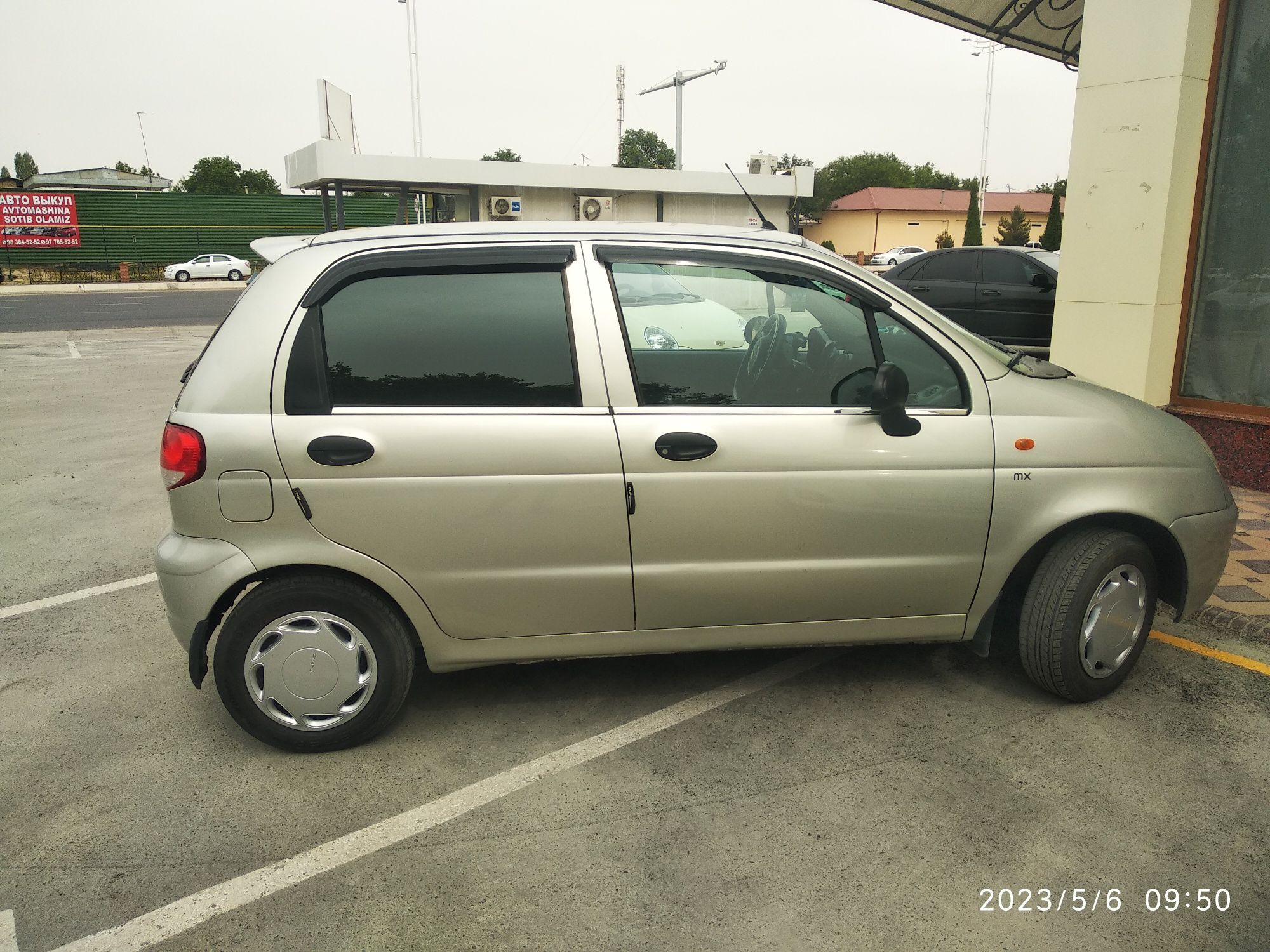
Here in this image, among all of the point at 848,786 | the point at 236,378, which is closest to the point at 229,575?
the point at 236,378

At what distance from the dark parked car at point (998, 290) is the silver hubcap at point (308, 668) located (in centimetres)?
1006

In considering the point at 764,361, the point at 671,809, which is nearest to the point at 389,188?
the point at 764,361

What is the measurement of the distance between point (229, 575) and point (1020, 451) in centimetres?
275

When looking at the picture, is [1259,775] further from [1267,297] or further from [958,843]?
[1267,297]

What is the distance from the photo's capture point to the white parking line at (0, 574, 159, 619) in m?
4.87

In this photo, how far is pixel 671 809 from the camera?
3072mm

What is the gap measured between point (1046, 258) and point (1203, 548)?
920 cm

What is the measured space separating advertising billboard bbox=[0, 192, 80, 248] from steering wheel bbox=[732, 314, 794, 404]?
167 feet

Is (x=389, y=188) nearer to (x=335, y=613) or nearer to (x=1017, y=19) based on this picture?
(x=1017, y=19)

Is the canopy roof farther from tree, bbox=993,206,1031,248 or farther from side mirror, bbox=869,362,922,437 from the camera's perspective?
tree, bbox=993,206,1031,248

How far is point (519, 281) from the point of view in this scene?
3422 millimetres

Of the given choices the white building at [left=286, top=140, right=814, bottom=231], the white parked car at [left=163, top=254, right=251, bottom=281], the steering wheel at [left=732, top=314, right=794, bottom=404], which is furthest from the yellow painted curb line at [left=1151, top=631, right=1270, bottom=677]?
the white parked car at [left=163, top=254, right=251, bottom=281]

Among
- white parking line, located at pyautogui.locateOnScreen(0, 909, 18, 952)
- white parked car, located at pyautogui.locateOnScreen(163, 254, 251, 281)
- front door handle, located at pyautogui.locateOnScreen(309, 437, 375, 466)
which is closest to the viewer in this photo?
white parking line, located at pyautogui.locateOnScreen(0, 909, 18, 952)

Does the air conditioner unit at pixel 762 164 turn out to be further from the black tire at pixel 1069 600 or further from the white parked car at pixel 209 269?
the black tire at pixel 1069 600
